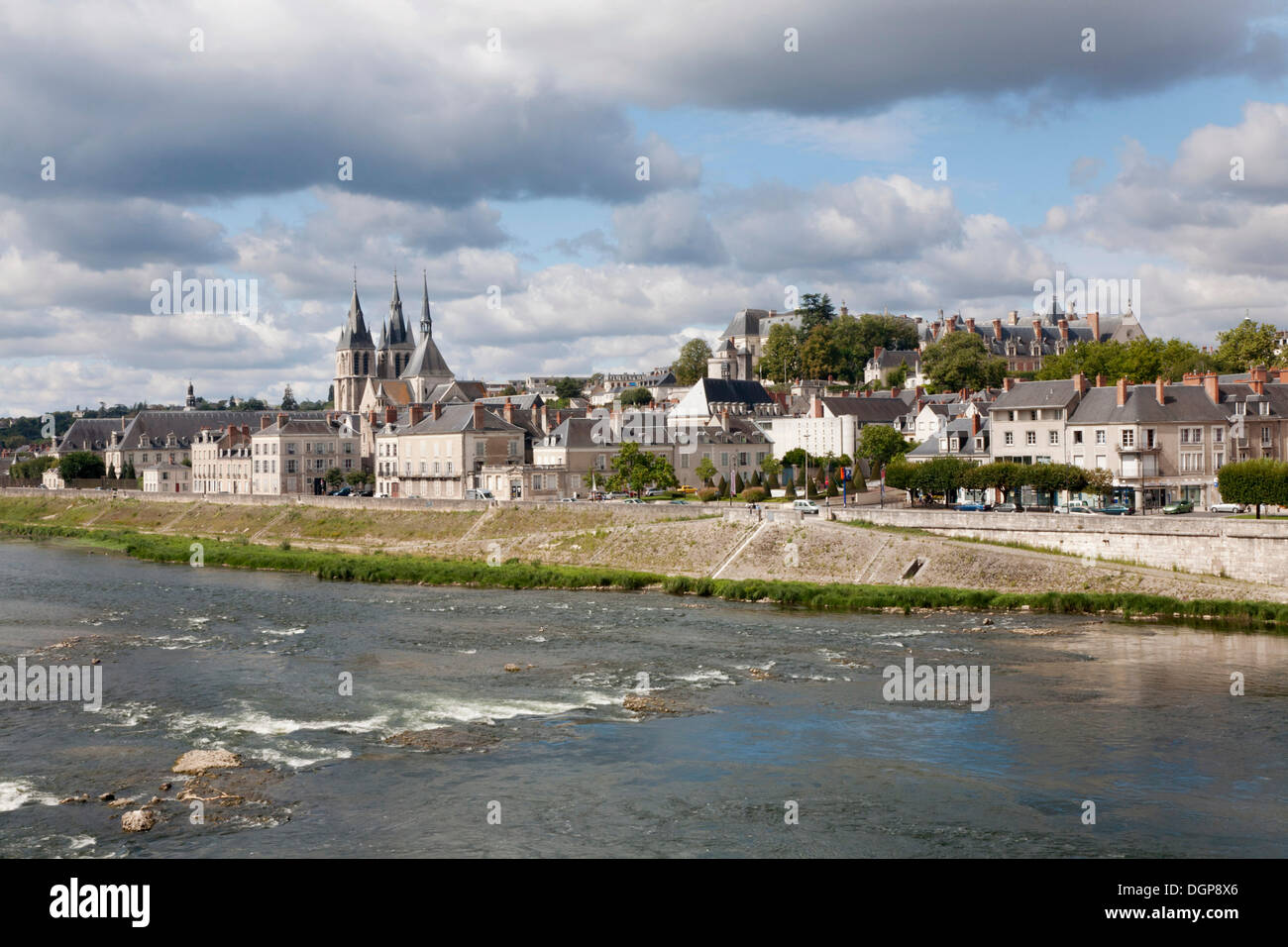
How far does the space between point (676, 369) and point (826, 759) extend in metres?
131

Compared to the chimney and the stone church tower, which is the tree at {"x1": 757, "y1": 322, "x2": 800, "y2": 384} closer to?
the stone church tower

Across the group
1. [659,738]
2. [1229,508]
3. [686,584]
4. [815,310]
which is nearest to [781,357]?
[815,310]

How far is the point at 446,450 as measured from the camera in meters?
87.6

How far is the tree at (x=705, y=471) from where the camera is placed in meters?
82.0

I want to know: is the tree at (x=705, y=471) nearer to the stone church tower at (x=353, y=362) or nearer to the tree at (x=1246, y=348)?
the tree at (x=1246, y=348)

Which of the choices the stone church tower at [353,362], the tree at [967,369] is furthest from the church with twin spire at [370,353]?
the tree at [967,369]

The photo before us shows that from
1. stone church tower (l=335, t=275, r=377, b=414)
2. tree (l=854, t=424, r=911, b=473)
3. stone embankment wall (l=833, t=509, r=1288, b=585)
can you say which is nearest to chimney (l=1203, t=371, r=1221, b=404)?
stone embankment wall (l=833, t=509, r=1288, b=585)

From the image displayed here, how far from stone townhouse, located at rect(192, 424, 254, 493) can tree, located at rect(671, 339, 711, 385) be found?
56055mm

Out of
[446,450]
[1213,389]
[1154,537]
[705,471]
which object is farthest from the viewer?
[446,450]

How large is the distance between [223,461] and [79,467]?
18.1 m

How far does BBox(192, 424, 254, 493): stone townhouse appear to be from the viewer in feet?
353

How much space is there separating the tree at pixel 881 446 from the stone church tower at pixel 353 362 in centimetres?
9403

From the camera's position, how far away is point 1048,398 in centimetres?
6444

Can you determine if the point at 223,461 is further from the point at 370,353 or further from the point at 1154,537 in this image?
the point at 1154,537
